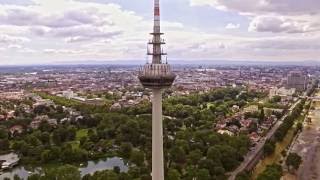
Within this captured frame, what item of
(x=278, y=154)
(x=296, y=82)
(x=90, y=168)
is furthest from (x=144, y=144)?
(x=296, y=82)

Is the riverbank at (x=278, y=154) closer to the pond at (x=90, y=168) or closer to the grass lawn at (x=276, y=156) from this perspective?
the grass lawn at (x=276, y=156)

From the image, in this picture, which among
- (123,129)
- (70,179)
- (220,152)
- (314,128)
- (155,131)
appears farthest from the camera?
(314,128)

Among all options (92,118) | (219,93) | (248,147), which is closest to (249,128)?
(248,147)

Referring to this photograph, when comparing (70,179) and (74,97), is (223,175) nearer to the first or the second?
(70,179)

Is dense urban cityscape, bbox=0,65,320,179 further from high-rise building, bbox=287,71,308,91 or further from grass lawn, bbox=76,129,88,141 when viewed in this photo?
high-rise building, bbox=287,71,308,91

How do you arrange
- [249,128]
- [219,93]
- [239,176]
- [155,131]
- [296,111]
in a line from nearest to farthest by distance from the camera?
[155,131], [239,176], [249,128], [296,111], [219,93]

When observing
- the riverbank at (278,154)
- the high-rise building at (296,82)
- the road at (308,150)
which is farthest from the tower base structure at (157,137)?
the high-rise building at (296,82)
